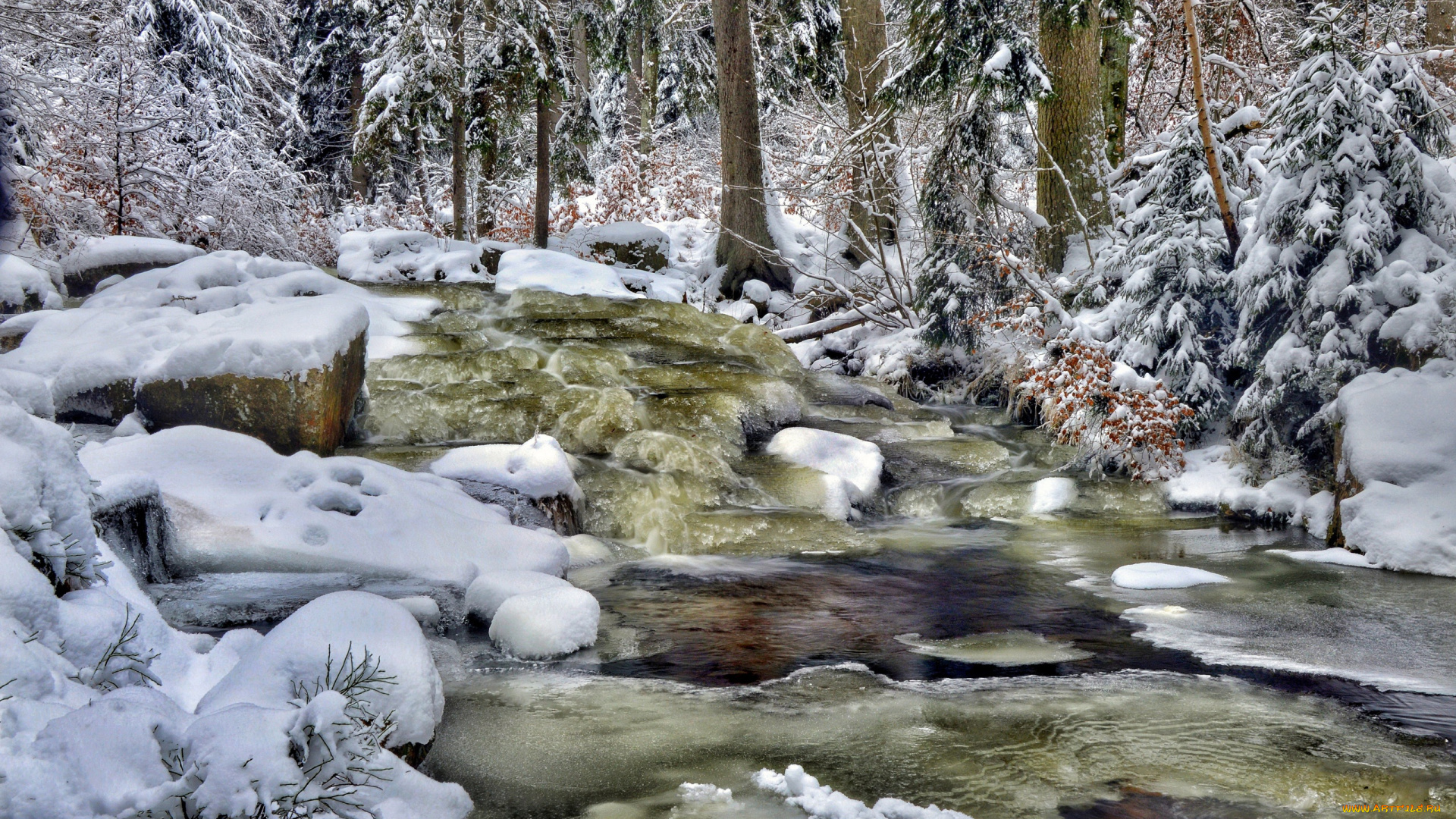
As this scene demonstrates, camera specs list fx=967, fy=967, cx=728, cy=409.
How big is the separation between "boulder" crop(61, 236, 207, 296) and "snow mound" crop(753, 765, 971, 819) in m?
9.55

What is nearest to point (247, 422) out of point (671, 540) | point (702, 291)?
point (671, 540)

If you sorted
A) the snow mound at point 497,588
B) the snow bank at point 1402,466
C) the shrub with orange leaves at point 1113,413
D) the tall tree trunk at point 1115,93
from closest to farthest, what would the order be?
the snow mound at point 497,588
the snow bank at point 1402,466
the shrub with orange leaves at point 1113,413
the tall tree trunk at point 1115,93

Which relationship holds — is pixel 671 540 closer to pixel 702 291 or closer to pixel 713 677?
pixel 713 677

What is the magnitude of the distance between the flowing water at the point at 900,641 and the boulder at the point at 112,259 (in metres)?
2.95

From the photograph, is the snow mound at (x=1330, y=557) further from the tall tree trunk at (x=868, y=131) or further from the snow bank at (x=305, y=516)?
the tall tree trunk at (x=868, y=131)

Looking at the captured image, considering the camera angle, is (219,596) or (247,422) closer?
(219,596)

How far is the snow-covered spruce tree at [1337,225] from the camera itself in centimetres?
725

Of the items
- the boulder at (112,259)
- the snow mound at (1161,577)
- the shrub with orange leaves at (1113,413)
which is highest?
the boulder at (112,259)

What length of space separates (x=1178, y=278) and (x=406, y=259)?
32.8ft

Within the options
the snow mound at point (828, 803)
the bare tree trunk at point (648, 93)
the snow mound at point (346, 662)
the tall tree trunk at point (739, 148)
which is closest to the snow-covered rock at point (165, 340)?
the snow mound at point (346, 662)

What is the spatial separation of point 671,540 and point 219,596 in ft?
10.9

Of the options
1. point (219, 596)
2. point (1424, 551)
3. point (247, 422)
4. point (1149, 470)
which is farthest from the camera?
point (1149, 470)

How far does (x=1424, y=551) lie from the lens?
597 centimetres

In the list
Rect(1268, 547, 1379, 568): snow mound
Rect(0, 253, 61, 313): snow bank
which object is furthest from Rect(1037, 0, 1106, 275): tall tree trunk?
Rect(0, 253, 61, 313): snow bank
